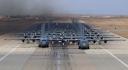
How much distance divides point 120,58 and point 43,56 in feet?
58.3

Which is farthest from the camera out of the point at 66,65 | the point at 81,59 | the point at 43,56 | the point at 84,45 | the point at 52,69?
the point at 84,45

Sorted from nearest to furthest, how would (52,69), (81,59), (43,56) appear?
(52,69), (81,59), (43,56)

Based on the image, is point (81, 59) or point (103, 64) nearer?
point (103, 64)

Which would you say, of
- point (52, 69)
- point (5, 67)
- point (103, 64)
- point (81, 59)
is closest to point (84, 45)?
point (81, 59)

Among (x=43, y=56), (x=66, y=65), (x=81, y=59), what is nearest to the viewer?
(x=66, y=65)

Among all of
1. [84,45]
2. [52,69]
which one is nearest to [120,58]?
[84,45]

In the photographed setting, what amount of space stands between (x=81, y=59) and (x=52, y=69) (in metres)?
9.85

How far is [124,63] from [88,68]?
8.65 metres

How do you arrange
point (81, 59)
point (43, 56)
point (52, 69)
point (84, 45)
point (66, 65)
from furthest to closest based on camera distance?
point (84, 45)
point (43, 56)
point (81, 59)
point (66, 65)
point (52, 69)

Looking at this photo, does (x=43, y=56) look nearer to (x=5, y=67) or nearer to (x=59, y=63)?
(x=59, y=63)

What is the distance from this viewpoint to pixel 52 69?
33.2 meters

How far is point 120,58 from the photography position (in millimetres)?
42375

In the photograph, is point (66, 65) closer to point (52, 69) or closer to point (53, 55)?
point (52, 69)

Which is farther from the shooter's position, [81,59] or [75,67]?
[81,59]
